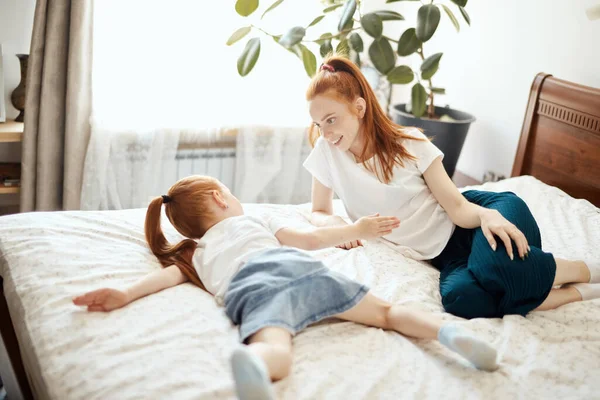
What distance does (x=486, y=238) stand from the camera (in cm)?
144

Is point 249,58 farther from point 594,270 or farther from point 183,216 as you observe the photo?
point 594,270

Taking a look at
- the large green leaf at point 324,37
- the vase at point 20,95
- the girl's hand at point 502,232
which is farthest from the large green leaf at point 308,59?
the girl's hand at point 502,232

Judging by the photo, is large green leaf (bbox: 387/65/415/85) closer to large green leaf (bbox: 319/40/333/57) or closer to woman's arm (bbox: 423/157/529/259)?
large green leaf (bbox: 319/40/333/57)

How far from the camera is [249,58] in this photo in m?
2.42

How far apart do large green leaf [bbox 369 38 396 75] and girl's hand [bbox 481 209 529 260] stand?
1.22 meters

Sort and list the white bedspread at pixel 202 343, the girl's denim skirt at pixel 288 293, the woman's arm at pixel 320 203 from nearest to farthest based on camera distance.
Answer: the white bedspread at pixel 202 343 → the girl's denim skirt at pixel 288 293 → the woman's arm at pixel 320 203

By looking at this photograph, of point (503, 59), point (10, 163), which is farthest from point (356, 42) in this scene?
point (10, 163)

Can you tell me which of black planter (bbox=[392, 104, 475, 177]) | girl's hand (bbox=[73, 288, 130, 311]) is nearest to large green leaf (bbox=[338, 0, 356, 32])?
black planter (bbox=[392, 104, 475, 177])

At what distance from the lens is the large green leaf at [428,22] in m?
2.33

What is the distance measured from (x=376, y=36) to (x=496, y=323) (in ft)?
4.97

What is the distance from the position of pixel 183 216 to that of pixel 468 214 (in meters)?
0.79

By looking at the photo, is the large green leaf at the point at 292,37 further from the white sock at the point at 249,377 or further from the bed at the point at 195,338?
the white sock at the point at 249,377

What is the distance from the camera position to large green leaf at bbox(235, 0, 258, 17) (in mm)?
2355

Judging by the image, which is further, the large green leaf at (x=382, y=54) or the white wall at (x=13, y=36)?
the large green leaf at (x=382, y=54)
